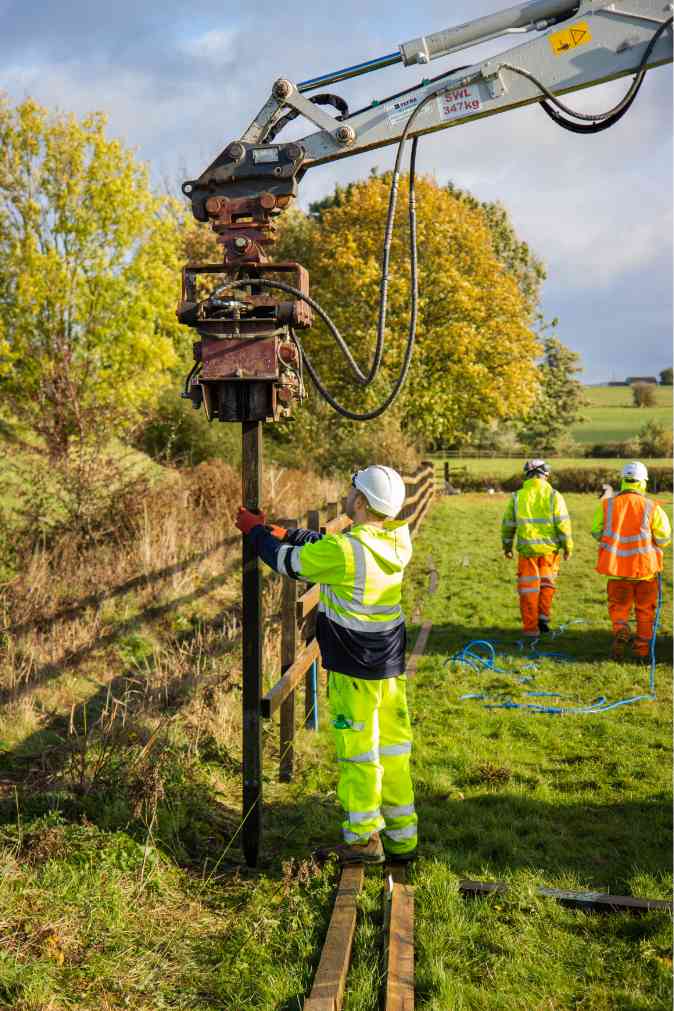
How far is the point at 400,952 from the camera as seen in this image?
11.3 ft

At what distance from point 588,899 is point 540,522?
17.4 ft

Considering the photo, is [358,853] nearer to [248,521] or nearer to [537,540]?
[248,521]

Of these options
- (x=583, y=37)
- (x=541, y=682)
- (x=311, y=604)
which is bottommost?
(x=541, y=682)

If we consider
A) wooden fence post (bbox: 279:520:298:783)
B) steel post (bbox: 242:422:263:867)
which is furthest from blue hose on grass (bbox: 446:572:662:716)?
steel post (bbox: 242:422:263:867)

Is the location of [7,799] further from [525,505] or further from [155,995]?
[525,505]

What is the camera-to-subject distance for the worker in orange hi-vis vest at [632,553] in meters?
7.84

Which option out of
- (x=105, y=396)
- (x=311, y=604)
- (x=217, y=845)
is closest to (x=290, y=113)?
(x=311, y=604)

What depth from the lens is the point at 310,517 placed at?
615 cm

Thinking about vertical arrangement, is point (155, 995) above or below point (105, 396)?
below

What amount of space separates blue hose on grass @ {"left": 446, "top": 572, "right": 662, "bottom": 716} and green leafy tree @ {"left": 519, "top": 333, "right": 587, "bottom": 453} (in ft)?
116

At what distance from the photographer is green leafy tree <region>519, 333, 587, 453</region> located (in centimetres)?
4631

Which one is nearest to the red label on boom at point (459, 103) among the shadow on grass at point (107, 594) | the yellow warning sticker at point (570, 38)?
the yellow warning sticker at point (570, 38)

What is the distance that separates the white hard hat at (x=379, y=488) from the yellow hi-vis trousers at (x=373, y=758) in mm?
919

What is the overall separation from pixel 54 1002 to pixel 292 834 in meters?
1.83
